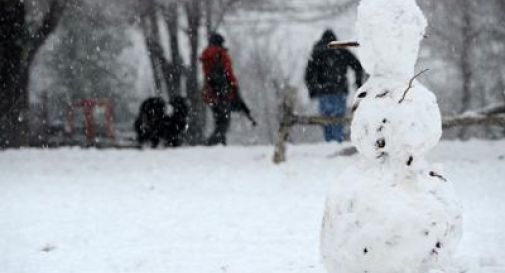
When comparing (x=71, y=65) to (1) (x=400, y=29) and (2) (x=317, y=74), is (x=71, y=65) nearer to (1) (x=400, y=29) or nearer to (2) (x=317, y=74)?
(2) (x=317, y=74)

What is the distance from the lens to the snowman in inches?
136

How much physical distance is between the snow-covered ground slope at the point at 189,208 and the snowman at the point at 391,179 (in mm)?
1409

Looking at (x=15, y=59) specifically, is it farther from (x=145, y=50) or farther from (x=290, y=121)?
(x=145, y=50)

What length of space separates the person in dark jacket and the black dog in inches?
130

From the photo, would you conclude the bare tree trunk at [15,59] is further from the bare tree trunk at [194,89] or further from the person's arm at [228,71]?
the person's arm at [228,71]

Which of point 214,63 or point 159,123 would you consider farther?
point 159,123

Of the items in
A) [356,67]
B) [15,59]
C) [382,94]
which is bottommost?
[382,94]

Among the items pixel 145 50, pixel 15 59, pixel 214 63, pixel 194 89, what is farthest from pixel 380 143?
pixel 145 50

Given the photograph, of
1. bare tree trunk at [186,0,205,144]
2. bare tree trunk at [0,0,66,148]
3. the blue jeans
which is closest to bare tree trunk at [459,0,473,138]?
bare tree trunk at [186,0,205,144]

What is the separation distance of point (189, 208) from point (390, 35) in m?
4.31

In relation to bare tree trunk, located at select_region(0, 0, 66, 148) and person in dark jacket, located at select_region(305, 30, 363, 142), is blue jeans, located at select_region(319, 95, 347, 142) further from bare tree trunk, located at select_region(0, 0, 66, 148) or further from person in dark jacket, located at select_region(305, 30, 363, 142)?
bare tree trunk, located at select_region(0, 0, 66, 148)

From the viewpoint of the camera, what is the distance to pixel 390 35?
3.61 meters

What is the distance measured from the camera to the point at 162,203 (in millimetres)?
7766

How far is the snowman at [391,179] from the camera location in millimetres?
3449
